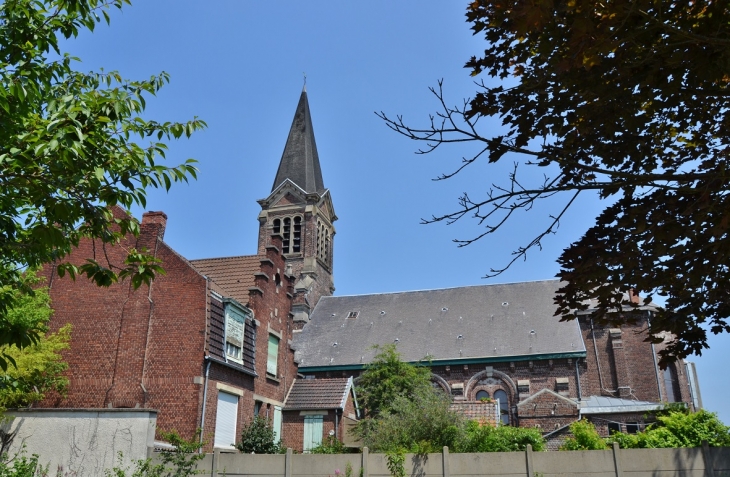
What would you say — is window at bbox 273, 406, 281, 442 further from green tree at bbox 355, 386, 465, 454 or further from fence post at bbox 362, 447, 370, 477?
fence post at bbox 362, 447, 370, 477

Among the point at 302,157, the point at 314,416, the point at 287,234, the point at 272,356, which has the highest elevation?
the point at 302,157

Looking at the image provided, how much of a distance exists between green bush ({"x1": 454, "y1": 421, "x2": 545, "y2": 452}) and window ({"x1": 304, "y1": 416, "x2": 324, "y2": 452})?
6429 millimetres

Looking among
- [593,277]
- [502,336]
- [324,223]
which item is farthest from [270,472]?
[324,223]

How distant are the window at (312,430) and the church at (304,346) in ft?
0.14

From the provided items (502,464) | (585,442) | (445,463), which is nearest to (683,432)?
(585,442)

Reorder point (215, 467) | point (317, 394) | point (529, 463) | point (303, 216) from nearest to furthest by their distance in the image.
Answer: point (529, 463) → point (215, 467) → point (317, 394) → point (303, 216)

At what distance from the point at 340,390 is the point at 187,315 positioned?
822 cm

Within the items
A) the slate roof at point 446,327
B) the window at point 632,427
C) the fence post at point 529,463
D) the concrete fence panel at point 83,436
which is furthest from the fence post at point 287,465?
the slate roof at point 446,327

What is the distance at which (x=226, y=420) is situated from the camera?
69.4 feet

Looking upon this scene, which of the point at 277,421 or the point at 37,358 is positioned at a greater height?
the point at 37,358

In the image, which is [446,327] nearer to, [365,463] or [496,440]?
[496,440]

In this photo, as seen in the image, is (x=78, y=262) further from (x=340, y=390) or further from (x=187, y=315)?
(x=340, y=390)

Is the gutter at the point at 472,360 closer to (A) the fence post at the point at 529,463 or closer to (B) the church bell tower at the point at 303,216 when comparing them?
(B) the church bell tower at the point at 303,216

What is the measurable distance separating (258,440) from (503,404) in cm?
1778
